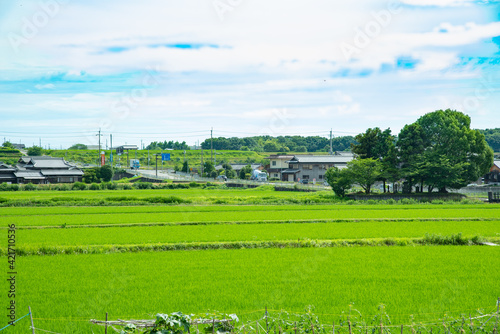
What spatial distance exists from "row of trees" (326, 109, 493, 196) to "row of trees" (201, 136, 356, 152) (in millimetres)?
70869

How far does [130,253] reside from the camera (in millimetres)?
15016

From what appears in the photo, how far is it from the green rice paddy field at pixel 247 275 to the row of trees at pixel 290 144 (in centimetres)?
9269

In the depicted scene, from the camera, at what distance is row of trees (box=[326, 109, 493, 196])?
3731cm

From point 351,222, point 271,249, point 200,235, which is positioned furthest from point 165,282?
point 351,222

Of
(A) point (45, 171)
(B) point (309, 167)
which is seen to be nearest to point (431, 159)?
(B) point (309, 167)

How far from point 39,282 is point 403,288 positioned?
352 inches

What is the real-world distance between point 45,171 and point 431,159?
50183 mm

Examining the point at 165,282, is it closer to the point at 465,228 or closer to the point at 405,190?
the point at 465,228

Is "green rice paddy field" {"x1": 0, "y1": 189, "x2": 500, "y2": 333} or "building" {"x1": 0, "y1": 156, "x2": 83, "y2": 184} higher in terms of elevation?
"building" {"x1": 0, "y1": 156, "x2": 83, "y2": 184}

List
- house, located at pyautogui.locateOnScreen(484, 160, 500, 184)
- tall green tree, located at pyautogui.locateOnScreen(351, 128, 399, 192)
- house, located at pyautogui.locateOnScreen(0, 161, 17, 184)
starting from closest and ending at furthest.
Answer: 1. tall green tree, located at pyautogui.locateOnScreen(351, 128, 399, 192)
2. house, located at pyautogui.locateOnScreen(0, 161, 17, 184)
3. house, located at pyautogui.locateOnScreen(484, 160, 500, 184)

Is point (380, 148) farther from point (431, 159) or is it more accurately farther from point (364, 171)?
point (431, 159)

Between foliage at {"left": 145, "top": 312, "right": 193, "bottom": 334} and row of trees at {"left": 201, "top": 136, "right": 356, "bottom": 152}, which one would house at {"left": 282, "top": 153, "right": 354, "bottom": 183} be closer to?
row of trees at {"left": 201, "top": 136, "right": 356, "bottom": 152}

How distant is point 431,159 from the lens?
123 ft

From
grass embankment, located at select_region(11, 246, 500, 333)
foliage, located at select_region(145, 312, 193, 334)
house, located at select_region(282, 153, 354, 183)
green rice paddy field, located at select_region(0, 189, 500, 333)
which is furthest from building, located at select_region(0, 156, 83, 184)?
foliage, located at select_region(145, 312, 193, 334)
